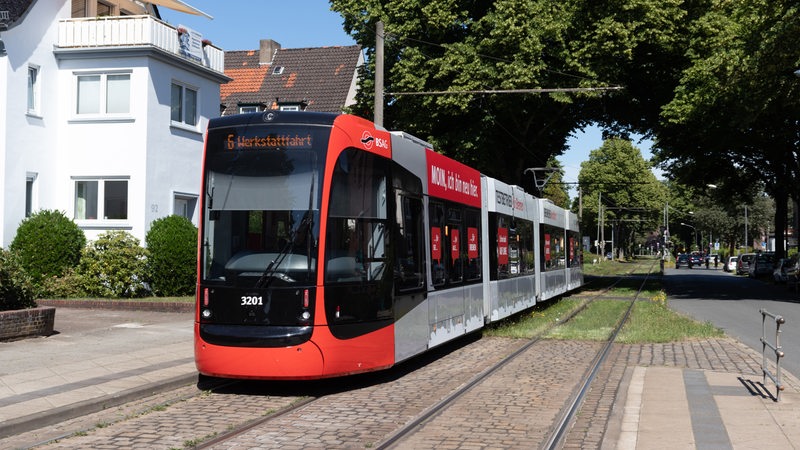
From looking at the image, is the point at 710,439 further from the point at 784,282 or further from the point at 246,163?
the point at 784,282

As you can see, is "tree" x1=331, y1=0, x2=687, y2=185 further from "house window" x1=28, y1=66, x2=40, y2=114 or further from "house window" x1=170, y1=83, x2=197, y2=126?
"house window" x1=28, y1=66, x2=40, y2=114

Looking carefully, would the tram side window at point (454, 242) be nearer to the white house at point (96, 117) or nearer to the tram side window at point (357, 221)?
the tram side window at point (357, 221)

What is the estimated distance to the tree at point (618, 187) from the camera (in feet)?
338

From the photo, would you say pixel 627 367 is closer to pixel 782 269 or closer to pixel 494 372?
pixel 494 372

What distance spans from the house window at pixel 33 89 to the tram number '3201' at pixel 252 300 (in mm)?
16835

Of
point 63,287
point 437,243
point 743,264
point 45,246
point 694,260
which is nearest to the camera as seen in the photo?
point 437,243

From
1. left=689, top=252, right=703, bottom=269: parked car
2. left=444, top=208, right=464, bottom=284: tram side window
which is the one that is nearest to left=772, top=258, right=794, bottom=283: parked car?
left=444, top=208, right=464, bottom=284: tram side window

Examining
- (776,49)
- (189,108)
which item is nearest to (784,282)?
(776,49)

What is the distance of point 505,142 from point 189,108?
13.6 m

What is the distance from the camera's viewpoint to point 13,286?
14.1m

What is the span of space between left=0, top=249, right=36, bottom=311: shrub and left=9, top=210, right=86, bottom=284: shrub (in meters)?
7.87

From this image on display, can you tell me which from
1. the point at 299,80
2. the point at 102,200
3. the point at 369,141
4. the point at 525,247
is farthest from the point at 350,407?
the point at 299,80

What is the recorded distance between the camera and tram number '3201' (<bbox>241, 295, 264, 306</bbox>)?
31.9ft

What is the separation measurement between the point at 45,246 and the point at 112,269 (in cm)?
187
